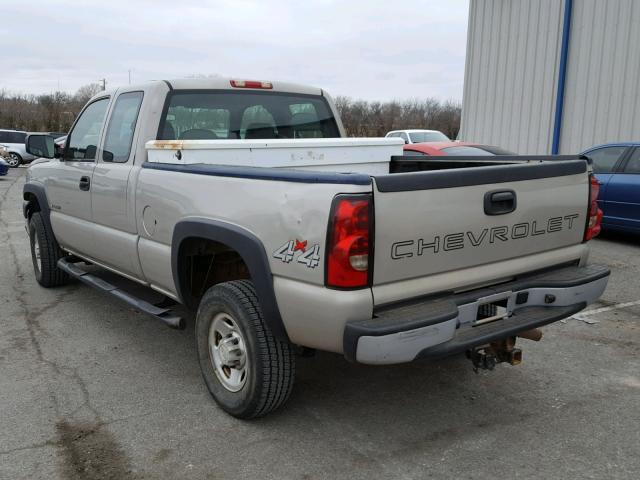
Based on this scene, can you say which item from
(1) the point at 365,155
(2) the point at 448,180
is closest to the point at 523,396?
(2) the point at 448,180

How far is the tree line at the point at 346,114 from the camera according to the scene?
4331 cm

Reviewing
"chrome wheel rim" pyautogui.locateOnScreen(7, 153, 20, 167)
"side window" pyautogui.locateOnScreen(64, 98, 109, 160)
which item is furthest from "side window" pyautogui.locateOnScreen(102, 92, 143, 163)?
"chrome wheel rim" pyautogui.locateOnScreen(7, 153, 20, 167)

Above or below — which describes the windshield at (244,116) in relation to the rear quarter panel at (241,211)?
above

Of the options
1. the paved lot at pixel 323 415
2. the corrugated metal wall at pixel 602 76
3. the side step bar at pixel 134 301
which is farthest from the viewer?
the corrugated metal wall at pixel 602 76

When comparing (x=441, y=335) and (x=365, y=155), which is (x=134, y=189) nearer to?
(x=365, y=155)

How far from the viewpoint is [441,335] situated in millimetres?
2863

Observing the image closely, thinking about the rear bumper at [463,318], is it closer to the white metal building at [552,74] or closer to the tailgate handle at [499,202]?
the tailgate handle at [499,202]

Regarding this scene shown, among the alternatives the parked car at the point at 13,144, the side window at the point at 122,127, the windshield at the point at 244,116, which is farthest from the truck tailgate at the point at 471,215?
the parked car at the point at 13,144

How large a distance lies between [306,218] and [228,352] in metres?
1.12

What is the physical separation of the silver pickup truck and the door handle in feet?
0.06

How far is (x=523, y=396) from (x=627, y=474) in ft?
3.06

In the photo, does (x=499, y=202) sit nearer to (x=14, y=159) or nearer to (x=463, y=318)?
(x=463, y=318)

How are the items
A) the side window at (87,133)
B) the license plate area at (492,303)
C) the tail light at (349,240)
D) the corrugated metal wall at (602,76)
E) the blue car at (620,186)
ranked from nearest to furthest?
the tail light at (349,240)
the license plate area at (492,303)
the side window at (87,133)
the blue car at (620,186)
the corrugated metal wall at (602,76)

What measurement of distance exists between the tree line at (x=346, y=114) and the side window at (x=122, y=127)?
34.9m
